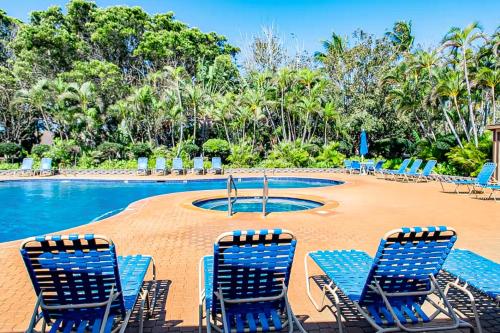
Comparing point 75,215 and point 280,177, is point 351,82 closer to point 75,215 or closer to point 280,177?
point 280,177

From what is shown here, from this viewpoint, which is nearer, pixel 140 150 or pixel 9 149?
pixel 9 149

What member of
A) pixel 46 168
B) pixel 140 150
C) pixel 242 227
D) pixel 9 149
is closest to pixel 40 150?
pixel 9 149

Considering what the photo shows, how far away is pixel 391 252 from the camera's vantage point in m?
2.73

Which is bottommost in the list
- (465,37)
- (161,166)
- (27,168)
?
(27,168)

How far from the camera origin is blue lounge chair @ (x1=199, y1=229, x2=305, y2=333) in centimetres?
260

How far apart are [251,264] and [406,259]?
3.92 feet

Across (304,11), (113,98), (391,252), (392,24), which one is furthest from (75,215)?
(392,24)

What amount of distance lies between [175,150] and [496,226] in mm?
19110

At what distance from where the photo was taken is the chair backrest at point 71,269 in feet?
7.86

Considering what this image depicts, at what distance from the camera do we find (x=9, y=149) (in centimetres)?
2192

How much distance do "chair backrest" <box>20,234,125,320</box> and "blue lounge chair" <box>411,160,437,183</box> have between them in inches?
585

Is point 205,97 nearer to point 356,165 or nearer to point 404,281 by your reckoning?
point 356,165

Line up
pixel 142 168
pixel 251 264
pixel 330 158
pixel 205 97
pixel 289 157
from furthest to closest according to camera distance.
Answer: pixel 205 97
pixel 330 158
pixel 289 157
pixel 142 168
pixel 251 264

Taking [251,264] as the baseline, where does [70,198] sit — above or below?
below
